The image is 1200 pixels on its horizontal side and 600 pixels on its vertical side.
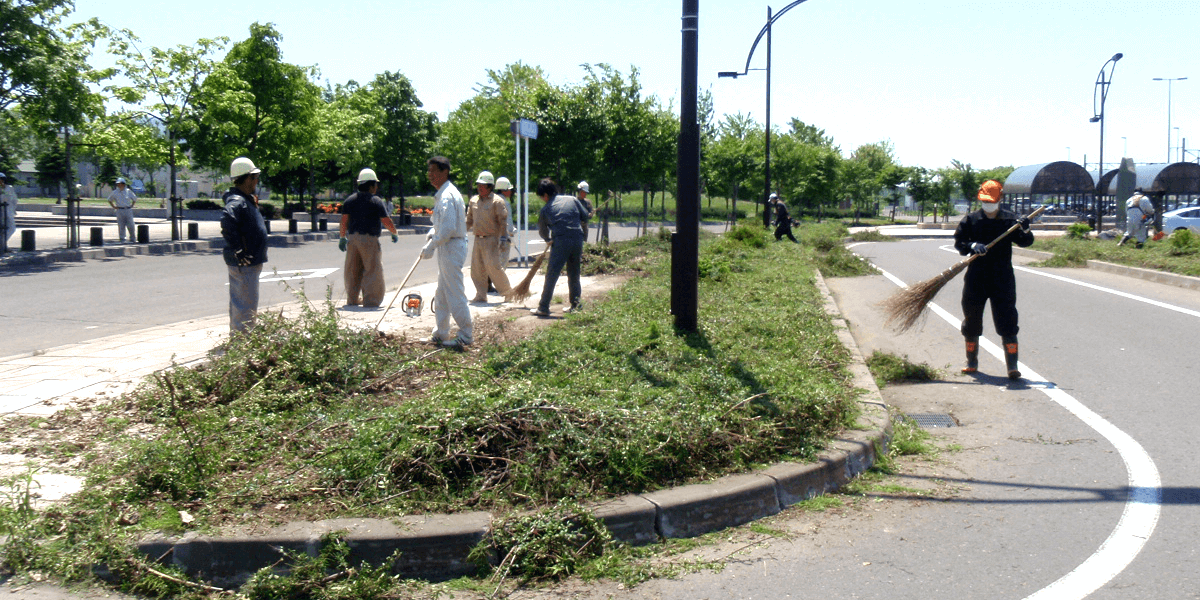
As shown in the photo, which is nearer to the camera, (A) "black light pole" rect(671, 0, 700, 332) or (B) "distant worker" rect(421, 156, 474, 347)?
(A) "black light pole" rect(671, 0, 700, 332)

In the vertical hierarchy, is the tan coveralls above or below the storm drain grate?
above

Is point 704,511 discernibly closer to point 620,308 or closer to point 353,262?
point 620,308

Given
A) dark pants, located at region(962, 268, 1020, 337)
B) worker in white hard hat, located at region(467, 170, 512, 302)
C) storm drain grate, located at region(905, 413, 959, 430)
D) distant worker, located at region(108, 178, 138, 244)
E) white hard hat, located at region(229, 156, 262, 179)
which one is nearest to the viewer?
storm drain grate, located at region(905, 413, 959, 430)

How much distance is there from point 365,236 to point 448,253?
3781mm

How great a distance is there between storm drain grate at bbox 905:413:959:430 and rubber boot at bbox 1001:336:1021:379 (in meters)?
1.47

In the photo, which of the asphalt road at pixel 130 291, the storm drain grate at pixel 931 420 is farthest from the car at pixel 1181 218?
the storm drain grate at pixel 931 420

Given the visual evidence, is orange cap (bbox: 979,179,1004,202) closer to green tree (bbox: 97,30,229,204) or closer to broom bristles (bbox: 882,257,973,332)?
broom bristles (bbox: 882,257,973,332)

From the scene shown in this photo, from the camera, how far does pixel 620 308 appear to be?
10.1 meters

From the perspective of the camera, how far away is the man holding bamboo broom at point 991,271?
8273 mm

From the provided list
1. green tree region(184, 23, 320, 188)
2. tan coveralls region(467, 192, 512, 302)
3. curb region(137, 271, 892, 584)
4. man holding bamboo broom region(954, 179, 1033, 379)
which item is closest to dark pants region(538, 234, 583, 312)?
tan coveralls region(467, 192, 512, 302)

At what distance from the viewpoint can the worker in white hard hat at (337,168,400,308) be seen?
11.9 metres

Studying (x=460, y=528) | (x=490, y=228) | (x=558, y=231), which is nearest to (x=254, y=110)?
(x=490, y=228)

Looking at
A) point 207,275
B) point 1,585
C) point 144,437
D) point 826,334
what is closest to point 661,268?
point 826,334

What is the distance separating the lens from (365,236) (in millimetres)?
11938
